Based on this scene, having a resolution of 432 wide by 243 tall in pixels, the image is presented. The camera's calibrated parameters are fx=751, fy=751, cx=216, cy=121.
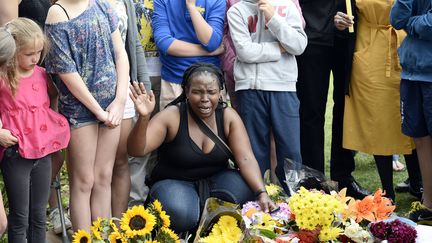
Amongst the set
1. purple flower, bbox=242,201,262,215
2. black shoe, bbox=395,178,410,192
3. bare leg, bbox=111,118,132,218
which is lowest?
black shoe, bbox=395,178,410,192

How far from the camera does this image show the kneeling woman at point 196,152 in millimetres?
4469

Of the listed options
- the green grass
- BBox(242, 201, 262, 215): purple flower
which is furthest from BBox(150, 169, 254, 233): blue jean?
the green grass

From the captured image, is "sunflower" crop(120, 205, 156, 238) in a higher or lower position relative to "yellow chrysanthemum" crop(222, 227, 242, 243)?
higher

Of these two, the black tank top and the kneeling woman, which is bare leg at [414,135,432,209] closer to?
the kneeling woman

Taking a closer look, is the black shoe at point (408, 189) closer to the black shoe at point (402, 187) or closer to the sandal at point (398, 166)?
the black shoe at point (402, 187)

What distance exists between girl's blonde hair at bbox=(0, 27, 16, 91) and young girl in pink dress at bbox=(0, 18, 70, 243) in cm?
3

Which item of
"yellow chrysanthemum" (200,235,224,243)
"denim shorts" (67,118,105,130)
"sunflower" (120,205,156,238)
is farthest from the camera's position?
"denim shorts" (67,118,105,130)

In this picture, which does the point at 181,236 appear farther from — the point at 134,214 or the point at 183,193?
the point at 134,214

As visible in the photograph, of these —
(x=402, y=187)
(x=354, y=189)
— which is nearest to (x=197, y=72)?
(x=354, y=189)

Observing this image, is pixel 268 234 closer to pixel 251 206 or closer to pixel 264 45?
pixel 251 206

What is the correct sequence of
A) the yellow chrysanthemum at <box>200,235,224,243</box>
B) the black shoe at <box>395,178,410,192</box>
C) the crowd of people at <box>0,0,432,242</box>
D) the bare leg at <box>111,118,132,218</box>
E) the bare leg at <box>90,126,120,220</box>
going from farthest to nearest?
the black shoe at <box>395,178,410,192</box>
the bare leg at <box>111,118,132,218</box>
the bare leg at <box>90,126,120,220</box>
the crowd of people at <box>0,0,432,242</box>
the yellow chrysanthemum at <box>200,235,224,243</box>

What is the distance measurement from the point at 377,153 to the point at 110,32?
2280mm

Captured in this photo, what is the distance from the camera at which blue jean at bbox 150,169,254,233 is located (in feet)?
14.4

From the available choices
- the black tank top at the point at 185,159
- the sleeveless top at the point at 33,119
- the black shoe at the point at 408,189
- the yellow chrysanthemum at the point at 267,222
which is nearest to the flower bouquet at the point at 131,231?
the yellow chrysanthemum at the point at 267,222
